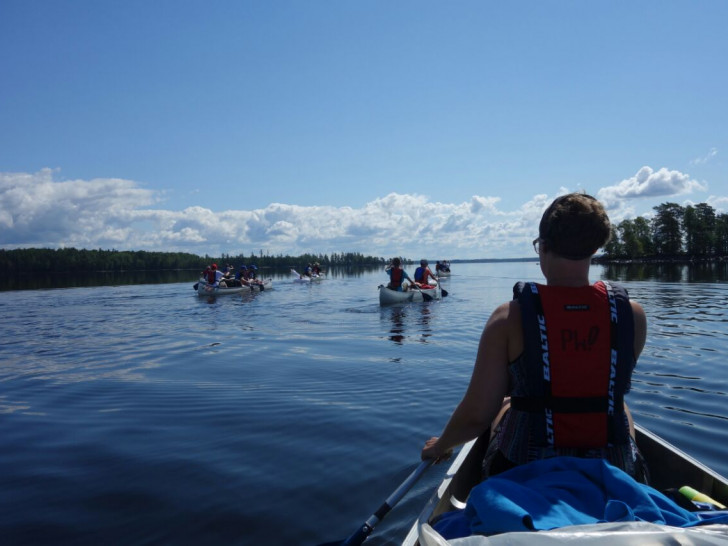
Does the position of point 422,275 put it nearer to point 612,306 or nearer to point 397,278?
point 397,278

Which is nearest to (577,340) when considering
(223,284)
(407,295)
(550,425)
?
(550,425)

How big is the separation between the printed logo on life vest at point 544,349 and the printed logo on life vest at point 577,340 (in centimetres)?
10

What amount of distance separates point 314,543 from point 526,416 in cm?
232

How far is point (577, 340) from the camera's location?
274 centimetres

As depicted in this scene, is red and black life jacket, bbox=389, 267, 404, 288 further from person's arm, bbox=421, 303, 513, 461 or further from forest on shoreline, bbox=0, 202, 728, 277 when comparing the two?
forest on shoreline, bbox=0, 202, 728, 277

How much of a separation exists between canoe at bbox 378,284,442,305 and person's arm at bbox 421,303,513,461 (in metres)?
20.1

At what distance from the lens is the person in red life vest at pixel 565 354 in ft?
8.99

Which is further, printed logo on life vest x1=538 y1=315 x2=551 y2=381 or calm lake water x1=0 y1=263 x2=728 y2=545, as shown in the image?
calm lake water x1=0 y1=263 x2=728 y2=545

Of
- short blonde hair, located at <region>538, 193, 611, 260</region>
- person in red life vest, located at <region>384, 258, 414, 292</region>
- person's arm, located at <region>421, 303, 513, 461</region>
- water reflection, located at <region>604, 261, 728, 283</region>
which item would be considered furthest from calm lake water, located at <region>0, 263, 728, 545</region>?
water reflection, located at <region>604, 261, 728, 283</region>

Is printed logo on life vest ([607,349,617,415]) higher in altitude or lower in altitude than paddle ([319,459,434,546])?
higher

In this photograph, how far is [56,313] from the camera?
22875mm

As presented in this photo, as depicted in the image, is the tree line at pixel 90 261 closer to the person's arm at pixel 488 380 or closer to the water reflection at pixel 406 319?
the water reflection at pixel 406 319

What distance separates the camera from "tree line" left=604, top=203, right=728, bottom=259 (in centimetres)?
9994

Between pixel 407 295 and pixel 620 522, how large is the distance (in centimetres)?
2236
